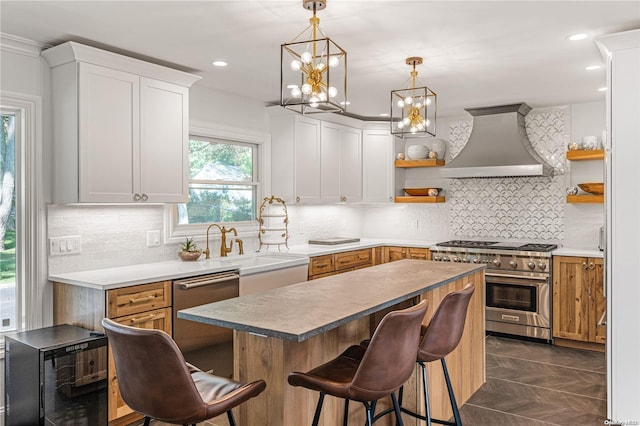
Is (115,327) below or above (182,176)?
below

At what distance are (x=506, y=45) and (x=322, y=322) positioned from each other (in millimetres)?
2452

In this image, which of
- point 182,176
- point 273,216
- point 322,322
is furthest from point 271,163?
point 322,322

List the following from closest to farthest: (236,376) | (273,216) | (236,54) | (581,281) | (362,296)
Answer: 1. (236,376)
2. (362,296)
3. (236,54)
4. (581,281)
5. (273,216)

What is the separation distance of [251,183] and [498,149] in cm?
272

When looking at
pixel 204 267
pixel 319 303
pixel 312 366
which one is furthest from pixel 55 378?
pixel 319 303

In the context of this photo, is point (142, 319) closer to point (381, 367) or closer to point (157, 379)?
point (157, 379)

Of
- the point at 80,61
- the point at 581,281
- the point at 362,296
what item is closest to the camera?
the point at 362,296

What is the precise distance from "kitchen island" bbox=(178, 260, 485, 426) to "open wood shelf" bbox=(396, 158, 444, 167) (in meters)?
2.91

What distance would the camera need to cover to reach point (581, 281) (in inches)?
187

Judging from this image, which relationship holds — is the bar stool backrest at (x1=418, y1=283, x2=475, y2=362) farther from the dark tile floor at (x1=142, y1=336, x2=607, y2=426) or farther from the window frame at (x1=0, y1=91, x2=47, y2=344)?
the window frame at (x1=0, y1=91, x2=47, y2=344)

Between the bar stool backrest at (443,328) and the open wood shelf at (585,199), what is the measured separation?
10.5 feet

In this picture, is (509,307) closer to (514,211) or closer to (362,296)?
(514,211)

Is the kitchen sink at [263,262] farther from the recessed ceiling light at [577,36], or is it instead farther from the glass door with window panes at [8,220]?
the recessed ceiling light at [577,36]

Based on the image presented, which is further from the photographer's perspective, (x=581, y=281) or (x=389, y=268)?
(x=581, y=281)
